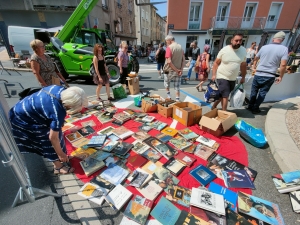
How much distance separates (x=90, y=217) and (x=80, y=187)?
0.43 meters

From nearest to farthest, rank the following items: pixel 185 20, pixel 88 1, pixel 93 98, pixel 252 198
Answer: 1. pixel 252 198
2. pixel 93 98
3. pixel 88 1
4. pixel 185 20

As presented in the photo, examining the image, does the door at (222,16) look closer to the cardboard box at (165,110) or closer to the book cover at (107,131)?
the cardboard box at (165,110)

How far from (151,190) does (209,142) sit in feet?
4.48

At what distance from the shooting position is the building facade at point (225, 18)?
1452 cm

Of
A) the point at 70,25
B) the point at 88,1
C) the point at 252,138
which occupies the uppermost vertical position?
the point at 88,1

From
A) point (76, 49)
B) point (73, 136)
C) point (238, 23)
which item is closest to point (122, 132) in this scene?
point (73, 136)

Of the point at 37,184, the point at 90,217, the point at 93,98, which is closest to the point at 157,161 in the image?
the point at 90,217

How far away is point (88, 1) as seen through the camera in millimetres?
5590

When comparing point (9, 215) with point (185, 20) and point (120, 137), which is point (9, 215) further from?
point (185, 20)

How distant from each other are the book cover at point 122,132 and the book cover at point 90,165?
2.23 ft

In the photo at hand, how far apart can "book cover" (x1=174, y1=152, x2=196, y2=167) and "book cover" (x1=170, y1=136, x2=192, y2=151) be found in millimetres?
146

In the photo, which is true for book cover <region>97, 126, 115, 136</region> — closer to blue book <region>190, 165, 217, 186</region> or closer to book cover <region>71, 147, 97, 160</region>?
book cover <region>71, 147, 97, 160</region>

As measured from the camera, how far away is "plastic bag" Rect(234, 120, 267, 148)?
2.50 metres

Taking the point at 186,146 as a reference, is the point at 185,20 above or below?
above
